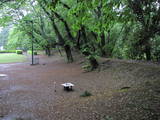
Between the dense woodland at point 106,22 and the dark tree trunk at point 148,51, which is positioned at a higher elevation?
the dense woodland at point 106,22

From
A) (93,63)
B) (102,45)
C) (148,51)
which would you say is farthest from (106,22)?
(102,45)

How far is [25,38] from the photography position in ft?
84.7

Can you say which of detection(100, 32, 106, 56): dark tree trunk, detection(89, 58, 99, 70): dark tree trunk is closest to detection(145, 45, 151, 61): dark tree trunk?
detection(89, 58, 99, 70): dark tree trunk

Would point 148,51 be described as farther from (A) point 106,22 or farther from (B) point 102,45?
(A) point 106,22

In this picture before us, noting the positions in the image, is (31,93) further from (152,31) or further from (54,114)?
(152,31)

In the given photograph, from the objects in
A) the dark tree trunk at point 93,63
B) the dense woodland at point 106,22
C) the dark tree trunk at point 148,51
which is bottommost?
the dark tree trunk at point 93,63

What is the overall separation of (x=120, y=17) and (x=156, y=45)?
622 cm

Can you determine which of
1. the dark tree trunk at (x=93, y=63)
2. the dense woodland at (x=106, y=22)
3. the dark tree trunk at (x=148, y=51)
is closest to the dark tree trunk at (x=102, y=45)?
the dense woodland at (x=106, y=22)

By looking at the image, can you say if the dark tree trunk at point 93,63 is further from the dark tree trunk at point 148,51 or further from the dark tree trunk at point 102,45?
the dark tree trunk at point 148,51

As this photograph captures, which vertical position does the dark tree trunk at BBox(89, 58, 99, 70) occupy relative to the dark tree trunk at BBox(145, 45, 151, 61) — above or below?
below

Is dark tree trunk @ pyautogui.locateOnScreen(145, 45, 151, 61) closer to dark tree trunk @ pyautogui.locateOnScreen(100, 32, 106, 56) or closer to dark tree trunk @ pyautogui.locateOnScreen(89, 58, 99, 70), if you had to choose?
dark tree trunk @ pyautogui.locateOnScreen(89, 58, 99, 70)

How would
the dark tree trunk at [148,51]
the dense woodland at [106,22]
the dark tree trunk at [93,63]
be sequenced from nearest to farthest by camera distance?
the dense woodland at [106,22] < the dark tree trunk at [148,51] < the dark tree trunk at [93,63]

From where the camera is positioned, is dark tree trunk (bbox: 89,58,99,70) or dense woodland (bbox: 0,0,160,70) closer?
dense woodland (bbox: 0,0,160,70)

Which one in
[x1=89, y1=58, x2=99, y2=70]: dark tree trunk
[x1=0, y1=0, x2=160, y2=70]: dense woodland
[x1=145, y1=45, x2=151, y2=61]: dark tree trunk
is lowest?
[x1=89, y1=58, x2=99, y2=70]: dark tree trunk
